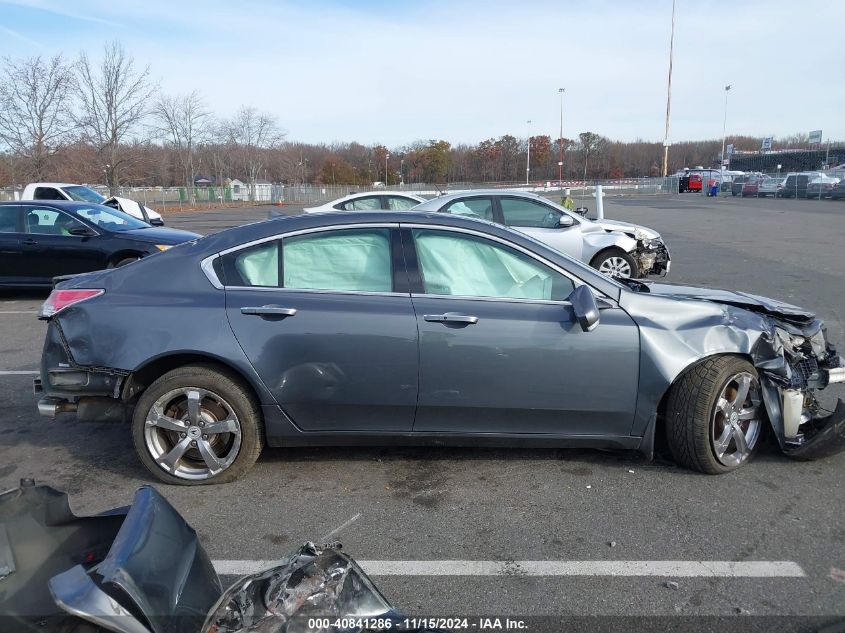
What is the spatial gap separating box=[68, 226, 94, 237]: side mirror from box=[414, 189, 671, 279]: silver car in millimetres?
5196

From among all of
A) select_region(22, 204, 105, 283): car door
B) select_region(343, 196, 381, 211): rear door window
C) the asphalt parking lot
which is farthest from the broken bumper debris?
select_region(343, 196, 381, 211): rear door window

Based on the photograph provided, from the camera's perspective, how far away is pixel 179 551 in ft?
Answer: 7.02

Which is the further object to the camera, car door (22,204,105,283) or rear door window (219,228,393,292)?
car door (22,204,105,283)

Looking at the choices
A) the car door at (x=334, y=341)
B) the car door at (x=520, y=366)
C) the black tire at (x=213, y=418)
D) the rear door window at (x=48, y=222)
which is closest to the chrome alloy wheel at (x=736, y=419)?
the car door at (x=520, y=366)

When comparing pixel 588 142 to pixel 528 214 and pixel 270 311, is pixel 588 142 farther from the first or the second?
pixel 270 311

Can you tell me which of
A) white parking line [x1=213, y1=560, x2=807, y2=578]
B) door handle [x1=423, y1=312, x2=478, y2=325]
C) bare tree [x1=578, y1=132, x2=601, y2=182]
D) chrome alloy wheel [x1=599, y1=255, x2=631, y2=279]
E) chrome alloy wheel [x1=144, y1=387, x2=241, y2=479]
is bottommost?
white parking line [x1=213, y1=560, x2=807, y2=578]

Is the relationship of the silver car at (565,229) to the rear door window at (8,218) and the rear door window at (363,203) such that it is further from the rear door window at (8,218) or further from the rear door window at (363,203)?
the rear door window at (8,218)

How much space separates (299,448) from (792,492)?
10.1ft

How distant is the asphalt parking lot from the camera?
286 centimetres

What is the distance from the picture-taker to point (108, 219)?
416 inches

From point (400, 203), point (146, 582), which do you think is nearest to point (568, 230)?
point (400, 203)

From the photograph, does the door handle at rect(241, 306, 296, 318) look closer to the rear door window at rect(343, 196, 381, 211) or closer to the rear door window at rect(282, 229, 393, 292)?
the rear door window at rect(282, 229, 393, 292)

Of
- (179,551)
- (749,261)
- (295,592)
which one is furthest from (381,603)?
(749,261)

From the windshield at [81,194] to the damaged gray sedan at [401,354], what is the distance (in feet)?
54.5
